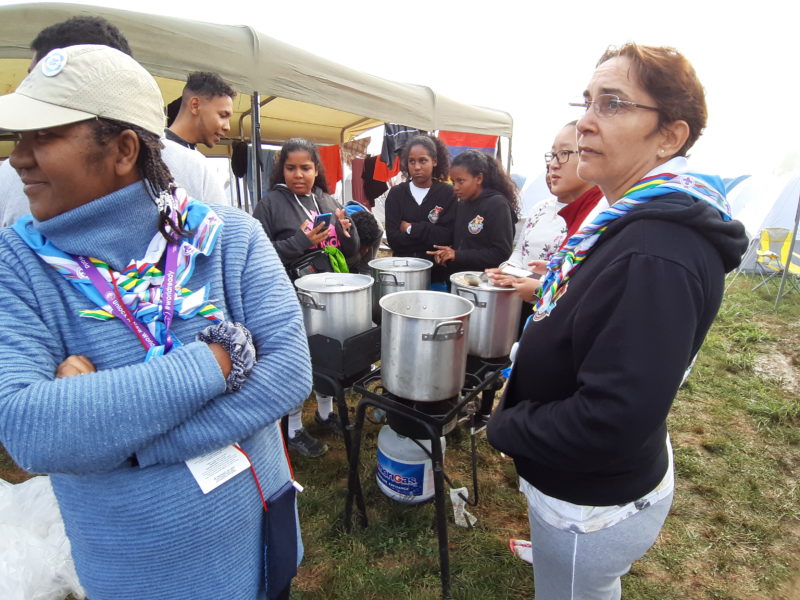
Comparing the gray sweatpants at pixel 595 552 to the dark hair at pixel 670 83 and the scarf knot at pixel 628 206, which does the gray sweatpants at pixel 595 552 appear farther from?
the dark hair at pixel 670 83

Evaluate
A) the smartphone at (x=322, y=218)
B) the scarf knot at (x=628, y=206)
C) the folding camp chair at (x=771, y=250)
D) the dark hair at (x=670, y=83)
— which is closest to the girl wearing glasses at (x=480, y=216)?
the smartphone at (x=322, y=218)

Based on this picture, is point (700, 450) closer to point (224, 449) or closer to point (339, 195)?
point (224, 449)

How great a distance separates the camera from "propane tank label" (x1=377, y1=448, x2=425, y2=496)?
2.18m

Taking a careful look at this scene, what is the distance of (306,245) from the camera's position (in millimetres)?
2658

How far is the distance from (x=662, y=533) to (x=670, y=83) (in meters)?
2.43

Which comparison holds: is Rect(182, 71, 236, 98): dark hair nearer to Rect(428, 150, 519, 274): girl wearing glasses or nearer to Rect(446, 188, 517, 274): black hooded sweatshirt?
Rect(428, 150, 519, 274): girl wearing glasses

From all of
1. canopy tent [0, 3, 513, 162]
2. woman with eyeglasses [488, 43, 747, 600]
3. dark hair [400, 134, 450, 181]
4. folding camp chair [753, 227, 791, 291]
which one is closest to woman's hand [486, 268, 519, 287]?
woman with eyeglasses [488, 43, 747, 600]

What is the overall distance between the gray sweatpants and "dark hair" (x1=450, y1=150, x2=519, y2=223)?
2.43 m

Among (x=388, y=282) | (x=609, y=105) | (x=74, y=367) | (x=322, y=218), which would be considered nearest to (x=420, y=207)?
(x=322, y=218)

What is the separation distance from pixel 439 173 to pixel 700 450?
9.59ft

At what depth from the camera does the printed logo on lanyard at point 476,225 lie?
3113 millimetres

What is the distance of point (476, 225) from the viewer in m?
3.12

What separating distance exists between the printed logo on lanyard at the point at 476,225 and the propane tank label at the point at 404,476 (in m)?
1.67

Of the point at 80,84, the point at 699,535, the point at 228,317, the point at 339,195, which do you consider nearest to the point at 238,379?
the point at 228,317
